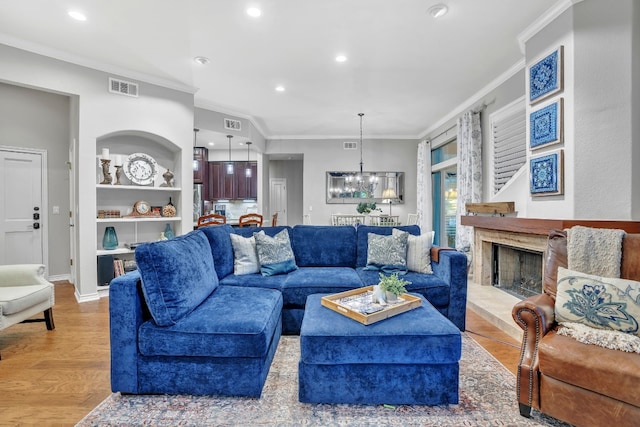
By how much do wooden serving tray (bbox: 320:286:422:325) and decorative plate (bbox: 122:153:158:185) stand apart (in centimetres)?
354

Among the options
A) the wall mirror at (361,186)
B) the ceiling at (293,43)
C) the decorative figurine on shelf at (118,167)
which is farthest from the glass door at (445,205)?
the decorative figurine on shelf at (118,167)

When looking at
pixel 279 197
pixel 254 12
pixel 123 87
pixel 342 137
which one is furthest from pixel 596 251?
pixel 279 197

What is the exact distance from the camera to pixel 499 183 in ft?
13.5

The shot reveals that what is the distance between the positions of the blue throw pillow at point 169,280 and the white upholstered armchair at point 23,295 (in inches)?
60.5

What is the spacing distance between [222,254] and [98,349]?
1.21 metres

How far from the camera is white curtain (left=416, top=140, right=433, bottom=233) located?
679 centimetres

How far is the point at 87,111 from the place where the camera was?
148 inches

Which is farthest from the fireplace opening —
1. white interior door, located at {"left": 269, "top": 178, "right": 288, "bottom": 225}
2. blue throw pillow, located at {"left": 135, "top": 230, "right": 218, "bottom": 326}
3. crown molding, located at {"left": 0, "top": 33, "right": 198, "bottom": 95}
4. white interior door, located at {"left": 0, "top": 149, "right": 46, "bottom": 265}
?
white interior door, located at {"left": 269, "top": 178, "right": 288, "bottom": 225}

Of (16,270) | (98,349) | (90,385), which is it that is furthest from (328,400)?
(16,270)

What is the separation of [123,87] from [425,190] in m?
5.79

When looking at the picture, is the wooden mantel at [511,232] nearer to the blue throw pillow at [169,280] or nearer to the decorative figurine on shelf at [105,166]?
→ the blue throw pillow at [169,280]

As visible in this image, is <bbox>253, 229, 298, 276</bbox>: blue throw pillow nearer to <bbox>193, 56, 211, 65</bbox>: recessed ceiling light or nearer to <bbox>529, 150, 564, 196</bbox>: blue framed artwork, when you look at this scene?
<bbox>193, 56, 211, 65</bbox>: recessed ceiling light

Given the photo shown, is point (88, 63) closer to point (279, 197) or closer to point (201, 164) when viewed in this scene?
point (201, 164)

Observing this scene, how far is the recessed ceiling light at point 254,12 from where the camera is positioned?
107 inches
